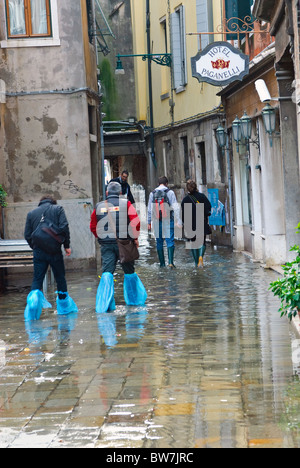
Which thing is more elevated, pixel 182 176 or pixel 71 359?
pixel 182 176

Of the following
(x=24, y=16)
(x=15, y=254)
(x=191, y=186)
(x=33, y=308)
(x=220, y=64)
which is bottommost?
(x=33, y=308)

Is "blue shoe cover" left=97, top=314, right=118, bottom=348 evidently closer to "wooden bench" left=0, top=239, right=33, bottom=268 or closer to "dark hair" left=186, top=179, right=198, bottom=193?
"wooden bench" left=0, top=239, right=33, bottom=268

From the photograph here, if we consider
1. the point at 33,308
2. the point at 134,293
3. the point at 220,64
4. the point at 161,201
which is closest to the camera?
the point at 33,308

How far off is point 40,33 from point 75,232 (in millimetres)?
4098

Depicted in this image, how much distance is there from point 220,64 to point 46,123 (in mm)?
3753

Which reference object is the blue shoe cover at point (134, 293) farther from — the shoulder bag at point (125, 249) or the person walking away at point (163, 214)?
the person walking away at point (163, 214)

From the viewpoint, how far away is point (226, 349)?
8.98 metres

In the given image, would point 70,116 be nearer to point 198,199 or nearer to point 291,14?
point 198,199

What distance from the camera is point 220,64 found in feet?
58.4

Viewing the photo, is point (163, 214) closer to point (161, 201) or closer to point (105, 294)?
point (161, 201)

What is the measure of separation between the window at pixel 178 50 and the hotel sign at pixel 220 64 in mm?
10399

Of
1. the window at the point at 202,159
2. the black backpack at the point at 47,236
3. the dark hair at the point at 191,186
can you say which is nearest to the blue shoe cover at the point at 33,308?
the black backpack at the point at 47,236

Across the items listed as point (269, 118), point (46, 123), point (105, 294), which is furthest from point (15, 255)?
point (269, 118)
